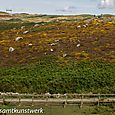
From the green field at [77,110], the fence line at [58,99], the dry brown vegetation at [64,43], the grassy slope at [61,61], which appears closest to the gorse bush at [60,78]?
the grassy slope at [61,61]

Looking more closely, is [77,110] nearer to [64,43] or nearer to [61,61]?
[61,61]

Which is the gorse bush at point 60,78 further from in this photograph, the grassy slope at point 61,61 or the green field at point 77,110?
the green field at point 77,110

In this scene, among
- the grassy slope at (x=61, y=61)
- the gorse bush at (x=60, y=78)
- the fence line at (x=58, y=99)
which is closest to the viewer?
the fence line at (x=58, y=99)

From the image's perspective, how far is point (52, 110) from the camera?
34.3 m

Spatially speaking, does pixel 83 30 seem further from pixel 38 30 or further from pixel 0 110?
pixel 0 110

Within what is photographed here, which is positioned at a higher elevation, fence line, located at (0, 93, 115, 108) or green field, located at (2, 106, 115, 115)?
fence line, located at (0, 93, 115, 108)

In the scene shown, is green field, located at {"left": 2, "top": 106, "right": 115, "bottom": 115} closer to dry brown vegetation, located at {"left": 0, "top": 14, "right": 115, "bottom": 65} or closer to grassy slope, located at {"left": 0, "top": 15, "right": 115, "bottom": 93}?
grassy slope, located at {"left": 0, "top": 15, "right": 115, "bottom": 93}

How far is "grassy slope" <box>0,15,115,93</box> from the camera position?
46500 mm

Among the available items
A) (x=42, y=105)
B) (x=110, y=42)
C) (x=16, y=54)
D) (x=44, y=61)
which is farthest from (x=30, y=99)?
(x=110, y=42)

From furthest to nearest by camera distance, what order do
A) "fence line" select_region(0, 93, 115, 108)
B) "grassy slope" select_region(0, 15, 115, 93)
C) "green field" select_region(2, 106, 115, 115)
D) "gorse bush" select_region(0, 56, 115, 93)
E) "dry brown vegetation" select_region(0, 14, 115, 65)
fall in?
"dry brown vegetation" select_region(0, 14, 115, 65)
"grassy slope" select_region(0, 15, 115, 93)
"gorse bush" select_region(0, 56, 115, 93)
"fence line" select_region(0, 93, 115, 108)
"green field" select_region(2, 106, 115, 115)

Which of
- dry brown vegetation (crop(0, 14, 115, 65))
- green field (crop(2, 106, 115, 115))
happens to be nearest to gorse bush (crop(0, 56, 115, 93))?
dry brown vegetation (crop(0, 14, 115, 65))

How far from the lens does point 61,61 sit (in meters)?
57.5

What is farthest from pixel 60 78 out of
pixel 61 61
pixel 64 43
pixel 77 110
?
pixel 64 43

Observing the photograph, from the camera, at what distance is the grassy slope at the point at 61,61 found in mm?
46500
